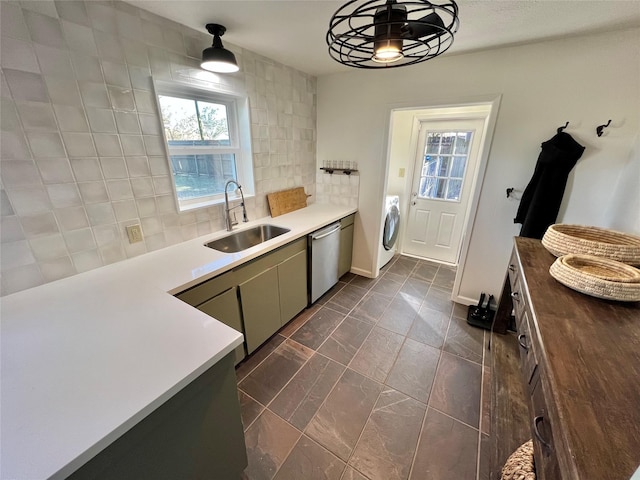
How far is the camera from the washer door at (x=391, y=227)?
10.2ft

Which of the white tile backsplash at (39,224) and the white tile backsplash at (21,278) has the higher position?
the white tile backsplash at (39,224)

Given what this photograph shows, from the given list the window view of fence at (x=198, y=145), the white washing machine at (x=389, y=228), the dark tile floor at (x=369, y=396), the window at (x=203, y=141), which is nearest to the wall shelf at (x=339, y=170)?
the white washing machine at (x=389, y=228)

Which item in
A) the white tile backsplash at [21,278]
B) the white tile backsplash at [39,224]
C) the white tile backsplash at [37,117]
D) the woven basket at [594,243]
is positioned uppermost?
the white tile backsplash at [37,117]

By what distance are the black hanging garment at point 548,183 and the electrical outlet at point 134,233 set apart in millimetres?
2731

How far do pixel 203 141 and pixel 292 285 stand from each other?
1343 mm

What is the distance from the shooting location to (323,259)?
2475mm

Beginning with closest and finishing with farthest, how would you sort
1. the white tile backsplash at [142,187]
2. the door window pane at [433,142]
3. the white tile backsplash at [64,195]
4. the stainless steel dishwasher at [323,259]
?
1. the white tile backsplash at [64,195]
2. the white tile backsplash at [142,187]
3. the stainless steel dishwasher at [323,259]
4. the door window pane at [433,142]

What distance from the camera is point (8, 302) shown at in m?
1.14

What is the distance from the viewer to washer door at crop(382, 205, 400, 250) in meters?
3.12

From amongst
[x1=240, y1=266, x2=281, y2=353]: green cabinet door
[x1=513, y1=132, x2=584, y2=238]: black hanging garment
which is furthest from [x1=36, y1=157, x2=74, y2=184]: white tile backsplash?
[x1=513, y1=132, x2=584, y2=238]: black hanging garment

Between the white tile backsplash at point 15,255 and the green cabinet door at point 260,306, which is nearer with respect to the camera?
the white tile backsplash at point 15,255

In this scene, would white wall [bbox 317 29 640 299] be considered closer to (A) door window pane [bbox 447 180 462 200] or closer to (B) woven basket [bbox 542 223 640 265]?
(B) woven basket [bbox 542 223 640 265]

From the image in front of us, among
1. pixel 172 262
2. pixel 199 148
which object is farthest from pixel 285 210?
pixel 172 262

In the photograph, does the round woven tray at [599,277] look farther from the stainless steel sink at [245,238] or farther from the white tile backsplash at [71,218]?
the white tile backsplash at [71,218]
